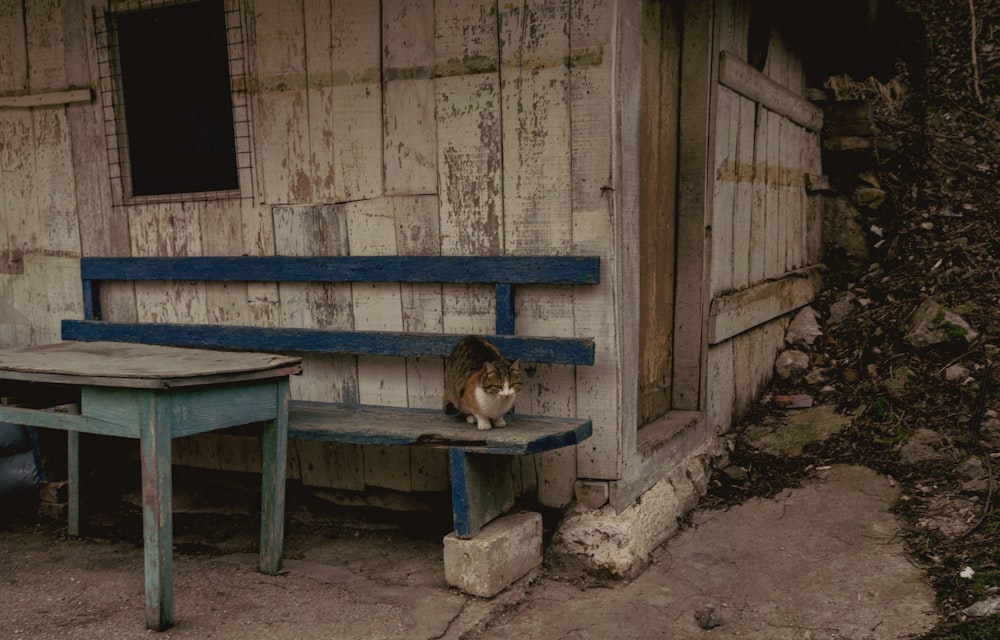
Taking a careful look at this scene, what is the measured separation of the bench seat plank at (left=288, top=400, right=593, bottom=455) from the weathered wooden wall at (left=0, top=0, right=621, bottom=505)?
6.7 inches

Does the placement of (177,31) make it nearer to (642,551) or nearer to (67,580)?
(67,580)

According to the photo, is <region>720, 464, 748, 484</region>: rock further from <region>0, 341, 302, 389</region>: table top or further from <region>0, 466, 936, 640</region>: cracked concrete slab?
<region>0, 341, 302, 389</region>: table top

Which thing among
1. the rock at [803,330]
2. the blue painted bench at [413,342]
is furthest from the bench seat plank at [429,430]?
the rock at [803,330]

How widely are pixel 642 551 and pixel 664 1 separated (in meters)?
2.58

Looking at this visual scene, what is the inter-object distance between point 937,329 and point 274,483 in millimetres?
A: 3897

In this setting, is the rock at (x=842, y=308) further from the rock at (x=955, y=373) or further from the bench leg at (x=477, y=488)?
the bench leg at (x=477, y=488)

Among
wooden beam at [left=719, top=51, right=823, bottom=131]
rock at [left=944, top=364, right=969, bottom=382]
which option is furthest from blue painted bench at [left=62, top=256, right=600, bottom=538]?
rock at [left=944, top=364, right=969, bottom=382]

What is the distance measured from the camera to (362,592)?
121 inches

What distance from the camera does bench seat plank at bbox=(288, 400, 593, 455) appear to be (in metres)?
2.87

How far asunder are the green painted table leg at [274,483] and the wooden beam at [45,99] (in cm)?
211

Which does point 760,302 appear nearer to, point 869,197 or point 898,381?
point 898,381

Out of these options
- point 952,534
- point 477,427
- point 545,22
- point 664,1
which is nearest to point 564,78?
point 545,22

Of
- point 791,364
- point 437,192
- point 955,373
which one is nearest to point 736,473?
point 791,364

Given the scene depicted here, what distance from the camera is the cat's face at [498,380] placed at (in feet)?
9.43
